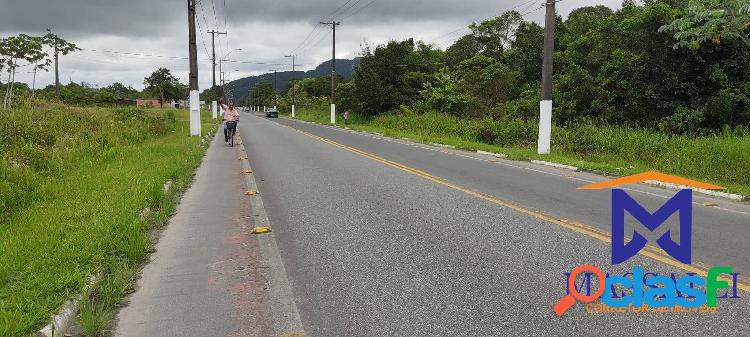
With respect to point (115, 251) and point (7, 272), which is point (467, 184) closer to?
point (115, 251)

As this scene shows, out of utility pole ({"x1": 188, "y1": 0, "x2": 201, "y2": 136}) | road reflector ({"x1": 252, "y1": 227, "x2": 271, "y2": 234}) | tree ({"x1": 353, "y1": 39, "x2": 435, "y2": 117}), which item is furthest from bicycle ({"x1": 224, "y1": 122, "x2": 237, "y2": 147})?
tree ({"x1": 353, "y1": 39, "x2": 435, "y2": 117})

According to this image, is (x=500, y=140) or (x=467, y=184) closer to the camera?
(x=467, y=184)

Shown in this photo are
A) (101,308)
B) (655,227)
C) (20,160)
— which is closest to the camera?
(101,308)

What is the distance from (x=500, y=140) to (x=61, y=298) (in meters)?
21.2

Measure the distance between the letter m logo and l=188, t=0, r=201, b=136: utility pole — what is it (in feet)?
62.0

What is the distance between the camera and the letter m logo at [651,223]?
18.2 ft

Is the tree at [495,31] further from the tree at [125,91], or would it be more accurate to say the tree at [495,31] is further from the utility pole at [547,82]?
the tree at [125,91]

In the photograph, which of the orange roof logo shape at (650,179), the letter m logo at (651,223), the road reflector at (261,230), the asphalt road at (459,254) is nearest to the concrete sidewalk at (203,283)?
the road reflector at (261,230)

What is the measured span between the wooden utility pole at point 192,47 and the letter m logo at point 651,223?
19.7m

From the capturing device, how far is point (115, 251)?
18.4 feet

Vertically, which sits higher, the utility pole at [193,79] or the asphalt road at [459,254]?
the utility pole at [193,79]

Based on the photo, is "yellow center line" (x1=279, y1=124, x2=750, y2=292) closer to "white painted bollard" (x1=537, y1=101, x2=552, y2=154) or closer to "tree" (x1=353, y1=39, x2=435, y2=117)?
"white painted bollard" (x1=537, y1=101, x2=552, y2=154)

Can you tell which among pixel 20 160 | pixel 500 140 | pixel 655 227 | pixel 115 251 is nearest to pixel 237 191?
pixel 115 251

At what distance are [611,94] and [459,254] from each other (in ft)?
86.4
